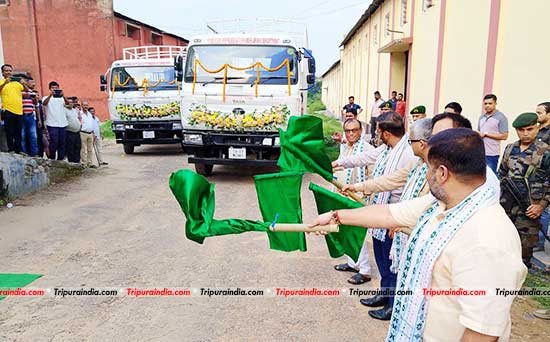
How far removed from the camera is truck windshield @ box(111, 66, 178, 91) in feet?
37.8

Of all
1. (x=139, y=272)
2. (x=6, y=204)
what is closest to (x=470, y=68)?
(x=139, y=272)

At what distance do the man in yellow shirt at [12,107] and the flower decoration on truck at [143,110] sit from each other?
138 inches

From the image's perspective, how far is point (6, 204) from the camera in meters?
6.53

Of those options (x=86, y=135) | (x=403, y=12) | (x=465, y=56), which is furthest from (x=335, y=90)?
(x=86, y=135)

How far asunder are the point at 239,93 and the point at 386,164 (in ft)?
16.2

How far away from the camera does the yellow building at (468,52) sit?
238 inches

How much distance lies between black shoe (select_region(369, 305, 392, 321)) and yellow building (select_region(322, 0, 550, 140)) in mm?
4099

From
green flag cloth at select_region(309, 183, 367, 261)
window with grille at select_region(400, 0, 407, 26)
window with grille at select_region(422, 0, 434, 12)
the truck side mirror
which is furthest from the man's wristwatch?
window with grille at select_region(400, 0, 407, 26)

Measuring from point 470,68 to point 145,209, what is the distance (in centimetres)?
644

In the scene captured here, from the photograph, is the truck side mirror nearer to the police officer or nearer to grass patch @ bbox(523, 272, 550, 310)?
the police officer

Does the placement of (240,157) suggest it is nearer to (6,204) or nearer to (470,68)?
(6,204)

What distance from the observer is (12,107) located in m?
7.57

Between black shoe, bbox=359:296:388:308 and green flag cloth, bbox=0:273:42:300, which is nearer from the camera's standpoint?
black shoe, bbox=359:296:388:308

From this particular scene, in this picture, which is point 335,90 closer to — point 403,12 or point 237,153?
point 403,12
